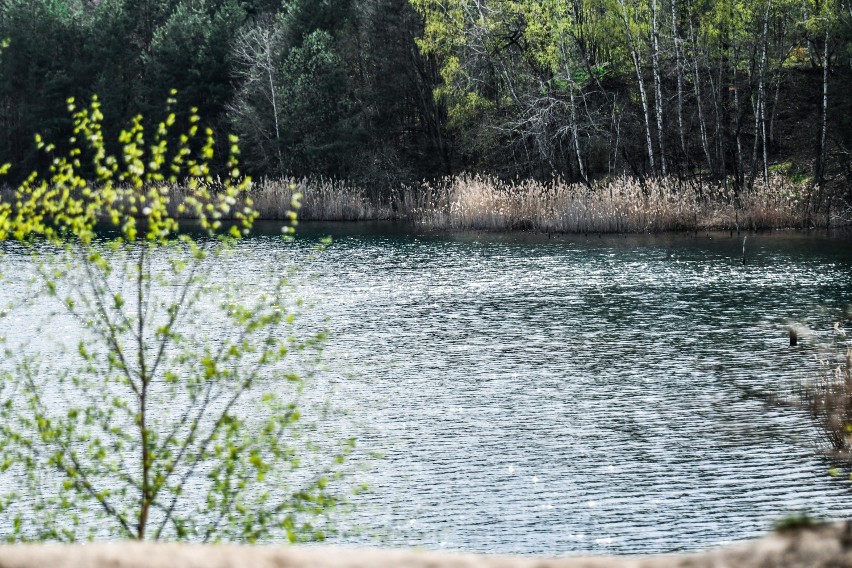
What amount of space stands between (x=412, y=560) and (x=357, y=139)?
56.4 metres

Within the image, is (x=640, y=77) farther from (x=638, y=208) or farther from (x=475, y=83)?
(x=475, y=83)

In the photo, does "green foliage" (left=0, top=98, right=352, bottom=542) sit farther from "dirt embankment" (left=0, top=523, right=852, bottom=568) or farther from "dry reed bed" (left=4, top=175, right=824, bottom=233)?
"dry reed bed" (left=4, top=175, right=824, bottom=233)

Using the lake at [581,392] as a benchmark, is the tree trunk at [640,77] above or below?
above

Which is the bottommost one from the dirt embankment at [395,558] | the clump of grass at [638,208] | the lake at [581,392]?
the lake at [581,392]

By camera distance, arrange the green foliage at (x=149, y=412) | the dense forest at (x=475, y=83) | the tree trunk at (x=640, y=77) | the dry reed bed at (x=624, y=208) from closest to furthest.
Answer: the green foliage at (x=149, y=412) < the dry reed bed at (x=624, y=208) < the tree trunk at (x=640, y=77) < the dense forest at (x=475, y=83)

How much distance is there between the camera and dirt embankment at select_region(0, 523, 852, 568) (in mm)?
1474

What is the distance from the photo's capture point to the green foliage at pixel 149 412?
771cm

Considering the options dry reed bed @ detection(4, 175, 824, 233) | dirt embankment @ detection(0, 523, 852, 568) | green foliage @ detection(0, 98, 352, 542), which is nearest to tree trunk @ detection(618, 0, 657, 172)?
dry reed bed @ detection(4, 175, 824, 233)

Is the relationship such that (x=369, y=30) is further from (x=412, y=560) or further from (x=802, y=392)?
(x=412, y=560)

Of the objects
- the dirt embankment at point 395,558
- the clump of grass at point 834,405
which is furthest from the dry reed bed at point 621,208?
the dirt embankment at point 395,558

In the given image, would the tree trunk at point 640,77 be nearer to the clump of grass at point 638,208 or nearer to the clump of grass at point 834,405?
the clump of grass at point 638,208

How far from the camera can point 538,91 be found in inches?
1854

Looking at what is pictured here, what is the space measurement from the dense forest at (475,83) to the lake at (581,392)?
11802 millimetres

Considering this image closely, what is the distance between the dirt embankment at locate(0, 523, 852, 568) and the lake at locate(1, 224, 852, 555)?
8211mm
